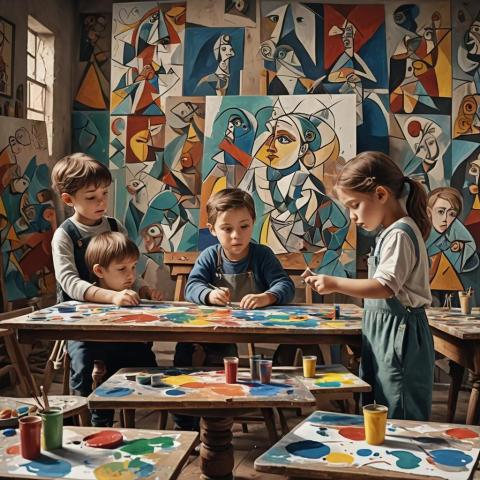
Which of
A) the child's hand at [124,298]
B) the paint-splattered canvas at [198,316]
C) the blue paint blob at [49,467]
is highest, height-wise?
the child's hand at [124,298]

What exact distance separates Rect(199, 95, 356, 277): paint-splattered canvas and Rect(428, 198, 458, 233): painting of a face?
729mm

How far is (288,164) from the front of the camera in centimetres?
580

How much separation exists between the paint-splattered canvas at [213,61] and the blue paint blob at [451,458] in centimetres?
473

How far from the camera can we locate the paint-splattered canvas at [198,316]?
292cm

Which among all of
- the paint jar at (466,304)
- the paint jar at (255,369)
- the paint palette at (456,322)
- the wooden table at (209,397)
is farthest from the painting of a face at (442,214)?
the paint jar at (255,369)

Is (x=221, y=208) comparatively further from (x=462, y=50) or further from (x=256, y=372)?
(x=462, y=50)

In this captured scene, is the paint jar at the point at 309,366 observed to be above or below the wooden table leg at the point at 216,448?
above

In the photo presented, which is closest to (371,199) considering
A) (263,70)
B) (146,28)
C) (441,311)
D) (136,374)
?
(136,374)

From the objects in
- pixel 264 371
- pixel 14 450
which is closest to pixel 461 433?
pixel 264 371

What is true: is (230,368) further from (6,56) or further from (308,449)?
(6,56)

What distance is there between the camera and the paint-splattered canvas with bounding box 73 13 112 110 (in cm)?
632

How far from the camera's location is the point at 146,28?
Result: 20.2 ft

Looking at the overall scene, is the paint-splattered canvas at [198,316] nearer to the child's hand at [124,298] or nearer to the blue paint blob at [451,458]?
the child's hand at [124,298]

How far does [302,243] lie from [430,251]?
1.10 meters
